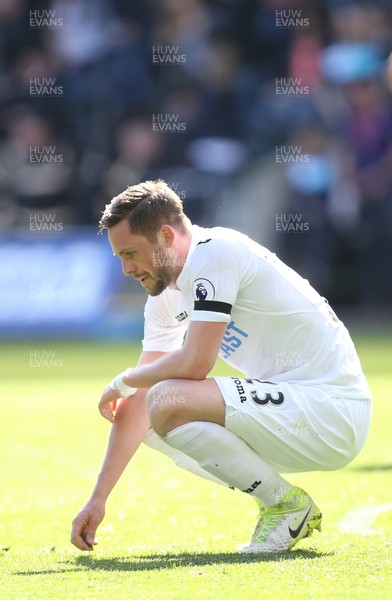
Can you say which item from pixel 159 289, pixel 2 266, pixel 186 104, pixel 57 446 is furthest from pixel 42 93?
pixel 159 289

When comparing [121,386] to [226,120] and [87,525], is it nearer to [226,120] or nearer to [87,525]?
[87,525]

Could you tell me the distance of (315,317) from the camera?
4863 millimetres

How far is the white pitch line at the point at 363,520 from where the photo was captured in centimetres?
513

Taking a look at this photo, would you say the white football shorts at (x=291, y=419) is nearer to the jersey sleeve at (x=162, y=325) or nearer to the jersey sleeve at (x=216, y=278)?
the jersey sleeve at (x=216, y=278)

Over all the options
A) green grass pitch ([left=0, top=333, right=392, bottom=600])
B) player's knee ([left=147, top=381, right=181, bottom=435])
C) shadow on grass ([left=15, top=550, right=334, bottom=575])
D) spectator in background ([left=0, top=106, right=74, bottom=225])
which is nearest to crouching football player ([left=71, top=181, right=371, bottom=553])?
player's knee ([left=147, top=381, right=181, bottom=435])

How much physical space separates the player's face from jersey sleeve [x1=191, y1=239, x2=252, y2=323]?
0.56 ft

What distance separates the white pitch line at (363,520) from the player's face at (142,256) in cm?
138

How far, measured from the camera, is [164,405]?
4605 mm

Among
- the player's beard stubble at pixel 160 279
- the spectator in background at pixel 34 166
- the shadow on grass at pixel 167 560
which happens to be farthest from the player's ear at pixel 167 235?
the spectator in background at pixel 34 166

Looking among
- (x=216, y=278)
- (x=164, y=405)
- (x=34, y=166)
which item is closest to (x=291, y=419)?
(x=164, y=405)

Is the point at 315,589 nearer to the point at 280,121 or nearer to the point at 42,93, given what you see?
the point at 280,121

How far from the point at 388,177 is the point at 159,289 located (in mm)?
11463

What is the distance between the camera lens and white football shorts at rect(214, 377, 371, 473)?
15.4 ft

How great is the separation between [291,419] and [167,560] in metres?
0.74
